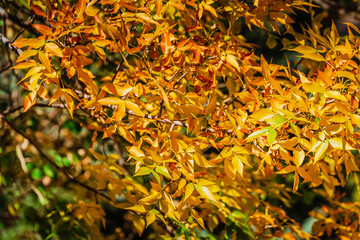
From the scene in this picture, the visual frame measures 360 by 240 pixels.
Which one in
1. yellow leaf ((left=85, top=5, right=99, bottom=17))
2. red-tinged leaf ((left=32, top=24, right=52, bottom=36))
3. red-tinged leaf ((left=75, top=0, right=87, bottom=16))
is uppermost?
red-tinged leaf ((left=75, top=0, right=87, bottom=16))

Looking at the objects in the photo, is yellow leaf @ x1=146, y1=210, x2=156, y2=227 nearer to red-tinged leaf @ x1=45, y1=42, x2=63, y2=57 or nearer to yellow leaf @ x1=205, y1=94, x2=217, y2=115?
yellow leaf @ x1=205, y1=94, x2=217, y2=115

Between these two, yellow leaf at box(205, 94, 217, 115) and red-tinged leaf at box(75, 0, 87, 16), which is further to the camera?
yellow leaf at box(205, 94, 217, 115)

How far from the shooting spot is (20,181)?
7.03ft

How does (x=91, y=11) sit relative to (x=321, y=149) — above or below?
above

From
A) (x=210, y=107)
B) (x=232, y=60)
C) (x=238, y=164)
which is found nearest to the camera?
(x=238, y=164)

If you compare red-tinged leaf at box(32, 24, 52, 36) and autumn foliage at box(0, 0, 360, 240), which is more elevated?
red-tinged leaf at box(32, 24, 52, 36)

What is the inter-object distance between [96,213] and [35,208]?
2.22 ft

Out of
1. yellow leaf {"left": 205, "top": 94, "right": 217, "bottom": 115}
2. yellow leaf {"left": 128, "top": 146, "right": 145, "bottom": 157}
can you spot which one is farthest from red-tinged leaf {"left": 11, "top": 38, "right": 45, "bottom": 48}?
yellow leaf {"left": 205, "top": 94, "right": 217, "bottom": 115}

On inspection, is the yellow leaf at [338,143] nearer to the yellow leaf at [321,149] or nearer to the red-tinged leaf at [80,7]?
the yellow leaf at [321,149]

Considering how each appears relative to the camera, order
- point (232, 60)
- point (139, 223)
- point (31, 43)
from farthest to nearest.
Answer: point (139, 223) < point (232, 60) < point (31, 43)

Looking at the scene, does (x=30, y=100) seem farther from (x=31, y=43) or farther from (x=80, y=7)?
(x=80, y=7)

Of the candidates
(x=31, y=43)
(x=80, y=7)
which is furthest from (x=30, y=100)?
(x=80, y=7)

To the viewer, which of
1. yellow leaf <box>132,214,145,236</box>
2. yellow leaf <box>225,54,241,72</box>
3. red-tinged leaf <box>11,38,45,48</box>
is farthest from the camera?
yellow leaf <box>132,214,145,236</box>

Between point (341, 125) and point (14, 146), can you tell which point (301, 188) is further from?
point (14, 146)
